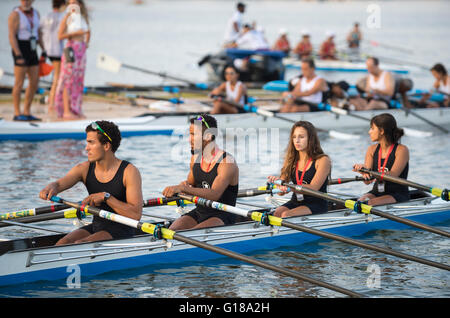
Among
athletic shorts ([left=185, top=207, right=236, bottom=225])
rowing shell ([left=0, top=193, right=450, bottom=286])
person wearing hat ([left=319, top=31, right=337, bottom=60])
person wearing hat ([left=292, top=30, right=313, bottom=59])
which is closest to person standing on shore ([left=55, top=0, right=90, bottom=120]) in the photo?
athletic shorts ([left=185, top=207, right=236, bottom=225])

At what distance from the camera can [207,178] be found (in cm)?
729

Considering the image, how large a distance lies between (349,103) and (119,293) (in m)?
10.00

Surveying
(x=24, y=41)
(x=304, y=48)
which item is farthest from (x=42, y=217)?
(x=304, y=48)

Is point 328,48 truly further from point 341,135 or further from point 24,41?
point 24,41

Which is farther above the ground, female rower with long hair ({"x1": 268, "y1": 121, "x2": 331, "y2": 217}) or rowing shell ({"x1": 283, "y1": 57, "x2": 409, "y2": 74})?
rowing shell ({"x1": 283, "y1": 57, "x2": 409, "y2": 74})

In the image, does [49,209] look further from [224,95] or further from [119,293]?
[224,95]

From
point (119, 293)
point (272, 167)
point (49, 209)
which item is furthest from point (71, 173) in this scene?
point (272, 167)

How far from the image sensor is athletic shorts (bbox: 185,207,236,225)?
738cm

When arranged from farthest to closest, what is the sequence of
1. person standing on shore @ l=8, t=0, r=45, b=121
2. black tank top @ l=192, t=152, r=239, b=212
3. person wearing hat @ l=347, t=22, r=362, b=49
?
person wearing hat @ l=347, t=22, r=362, b=49, person standing on shore @ l=8, t=0, r=45, b=121, black tank top @ l=192, t=152, r=239, b=212

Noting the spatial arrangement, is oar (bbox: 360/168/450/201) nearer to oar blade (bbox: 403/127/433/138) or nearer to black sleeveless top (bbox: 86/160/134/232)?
black sleeveless top (bbox: 86/160/134/232)

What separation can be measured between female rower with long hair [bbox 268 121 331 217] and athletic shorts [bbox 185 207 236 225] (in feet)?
2.08

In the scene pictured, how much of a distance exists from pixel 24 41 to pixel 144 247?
24.4ft
